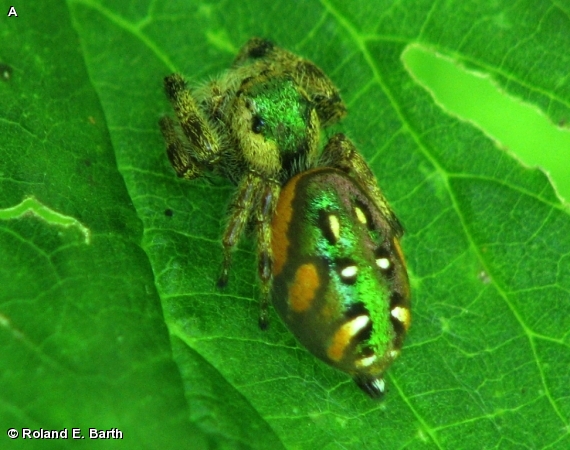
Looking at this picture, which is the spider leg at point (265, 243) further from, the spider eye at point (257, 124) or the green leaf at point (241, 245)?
the spider eye at point (257, 124)

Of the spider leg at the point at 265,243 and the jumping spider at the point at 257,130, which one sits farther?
the jumping spider at the point at 257,130

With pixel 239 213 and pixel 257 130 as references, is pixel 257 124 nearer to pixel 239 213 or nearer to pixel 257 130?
pixel 257 130

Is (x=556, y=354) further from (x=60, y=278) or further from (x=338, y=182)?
(x=60, y=278)

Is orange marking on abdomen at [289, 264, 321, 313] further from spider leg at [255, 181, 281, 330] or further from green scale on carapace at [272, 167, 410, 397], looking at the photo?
spider leg at [255, 181, 281, 330]

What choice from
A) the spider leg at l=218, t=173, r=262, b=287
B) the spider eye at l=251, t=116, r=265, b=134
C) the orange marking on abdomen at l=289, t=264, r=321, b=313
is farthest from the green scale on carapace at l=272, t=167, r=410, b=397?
the spider eye at l=251, t=116, r=265, b=134

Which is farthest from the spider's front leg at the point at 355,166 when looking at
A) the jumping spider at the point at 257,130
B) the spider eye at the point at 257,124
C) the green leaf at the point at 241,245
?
the spider eye at the point at 257,124

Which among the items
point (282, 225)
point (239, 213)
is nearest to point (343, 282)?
point (282, 225)

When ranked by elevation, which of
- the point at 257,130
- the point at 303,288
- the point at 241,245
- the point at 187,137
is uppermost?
the point at 257,130
